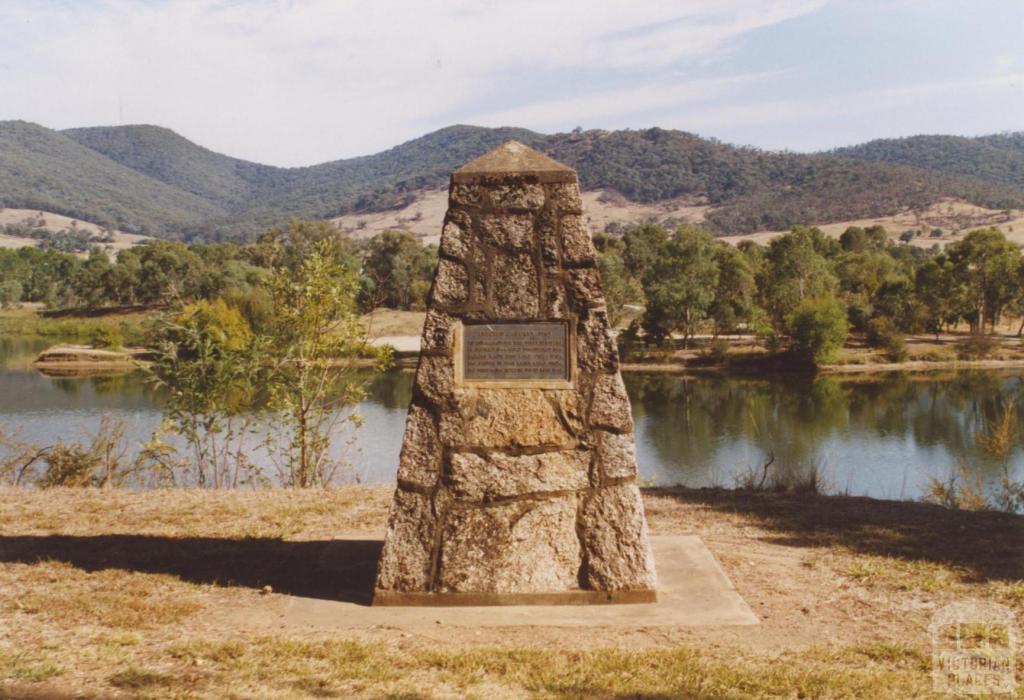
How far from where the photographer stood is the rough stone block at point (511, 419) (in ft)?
16.4

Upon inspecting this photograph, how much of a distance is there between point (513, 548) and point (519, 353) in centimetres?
108

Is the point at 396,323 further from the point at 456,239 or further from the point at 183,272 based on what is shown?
the point at 456,239

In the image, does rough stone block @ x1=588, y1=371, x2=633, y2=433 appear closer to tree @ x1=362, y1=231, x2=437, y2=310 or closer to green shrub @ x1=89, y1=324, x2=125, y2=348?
green shrub @ x1=89, y1=324, x2=125, y2=348

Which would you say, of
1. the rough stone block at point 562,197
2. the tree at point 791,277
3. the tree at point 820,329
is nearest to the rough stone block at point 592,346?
the rough stone block at point 562,197

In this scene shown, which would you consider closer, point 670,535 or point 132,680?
point 132,680

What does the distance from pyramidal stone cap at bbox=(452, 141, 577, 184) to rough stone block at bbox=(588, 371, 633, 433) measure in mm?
1162

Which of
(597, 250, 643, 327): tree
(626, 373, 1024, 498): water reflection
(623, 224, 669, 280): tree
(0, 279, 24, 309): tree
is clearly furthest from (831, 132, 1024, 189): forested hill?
(0, 279, 24, 309): tree

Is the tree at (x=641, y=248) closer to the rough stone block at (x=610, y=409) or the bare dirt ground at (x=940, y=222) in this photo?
the bare dirt ground at (x=940, y=222)

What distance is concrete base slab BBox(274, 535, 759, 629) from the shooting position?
15.4 ft

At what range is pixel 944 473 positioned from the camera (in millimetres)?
17953

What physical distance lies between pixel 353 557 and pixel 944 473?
15466 mm

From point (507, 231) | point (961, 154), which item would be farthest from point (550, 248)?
point (961, 154)

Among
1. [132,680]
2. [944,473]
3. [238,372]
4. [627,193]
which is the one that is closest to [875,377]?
[944,473]

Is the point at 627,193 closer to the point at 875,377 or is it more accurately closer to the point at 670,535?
the point at 875,377
